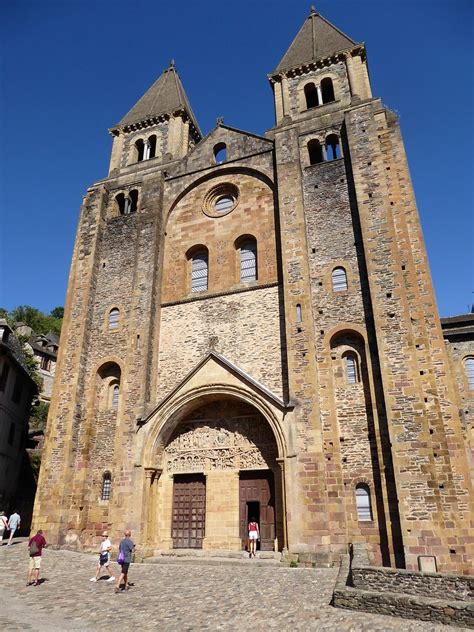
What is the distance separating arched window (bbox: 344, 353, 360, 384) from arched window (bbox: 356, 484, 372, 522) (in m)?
3.49

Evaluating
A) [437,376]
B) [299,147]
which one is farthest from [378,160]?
[437,376]

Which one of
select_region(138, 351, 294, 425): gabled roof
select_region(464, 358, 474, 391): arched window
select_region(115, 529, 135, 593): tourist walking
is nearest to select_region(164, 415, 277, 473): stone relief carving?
select_region(138, 351, 294, 425): gabled roof

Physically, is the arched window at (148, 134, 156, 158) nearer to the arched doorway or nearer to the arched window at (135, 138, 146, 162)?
the arched window at (135, 138, 146, 162)

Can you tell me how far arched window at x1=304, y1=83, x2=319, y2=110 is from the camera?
2405cm

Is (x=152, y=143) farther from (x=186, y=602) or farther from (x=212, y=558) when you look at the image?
(x=186, y=602)

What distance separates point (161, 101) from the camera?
29.5 meters

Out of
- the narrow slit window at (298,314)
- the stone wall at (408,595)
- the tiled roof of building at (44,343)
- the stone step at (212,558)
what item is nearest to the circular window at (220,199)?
the narrow slit window at (298,314)

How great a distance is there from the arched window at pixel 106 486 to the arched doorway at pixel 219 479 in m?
2.02

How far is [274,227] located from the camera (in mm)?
20000

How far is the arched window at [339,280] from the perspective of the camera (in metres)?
17.3

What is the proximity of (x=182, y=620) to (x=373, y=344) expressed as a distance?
1051 centimetres

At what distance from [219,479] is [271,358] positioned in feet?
15.8

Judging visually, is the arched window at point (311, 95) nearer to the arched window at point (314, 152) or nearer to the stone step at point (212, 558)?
the arched window at point (314, 152)

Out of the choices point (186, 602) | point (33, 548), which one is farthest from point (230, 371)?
point (186, 602)
